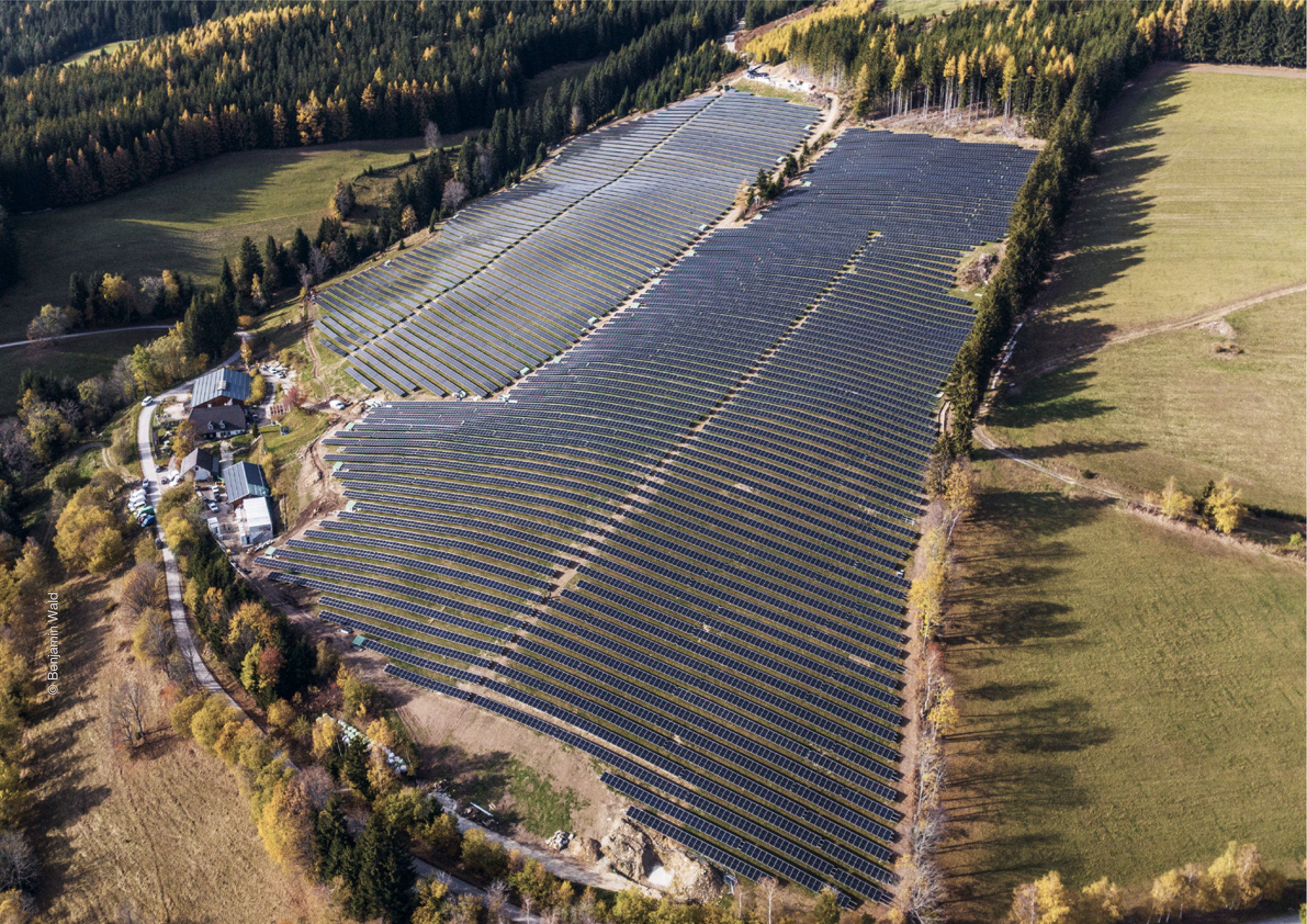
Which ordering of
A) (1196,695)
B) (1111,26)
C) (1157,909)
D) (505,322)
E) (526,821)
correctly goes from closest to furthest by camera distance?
(1157,909) → (526,821) → (1196,695) → (505,322) → (1111,26)

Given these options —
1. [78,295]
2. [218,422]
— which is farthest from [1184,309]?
[78,295]

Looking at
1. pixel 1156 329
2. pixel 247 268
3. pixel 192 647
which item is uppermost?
pixel 1156 329

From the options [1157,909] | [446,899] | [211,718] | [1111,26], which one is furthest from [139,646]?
[1111,26]

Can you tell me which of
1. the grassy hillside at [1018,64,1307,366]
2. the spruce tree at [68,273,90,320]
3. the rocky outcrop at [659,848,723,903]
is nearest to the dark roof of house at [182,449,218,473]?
the spruce tree at [68,273,90,320]

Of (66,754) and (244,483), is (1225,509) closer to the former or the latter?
(244,483)

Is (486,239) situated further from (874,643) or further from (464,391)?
(874,643)

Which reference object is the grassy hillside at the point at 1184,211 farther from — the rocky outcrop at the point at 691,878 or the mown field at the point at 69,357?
the mown field at the point at 69,357
